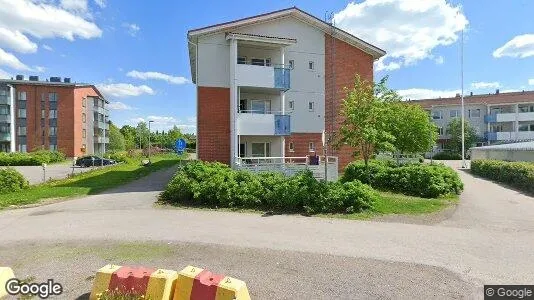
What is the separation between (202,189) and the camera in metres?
11.8

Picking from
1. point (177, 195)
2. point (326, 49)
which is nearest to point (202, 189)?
point (177, 195)

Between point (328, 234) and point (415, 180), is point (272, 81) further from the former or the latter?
point (328, 234)

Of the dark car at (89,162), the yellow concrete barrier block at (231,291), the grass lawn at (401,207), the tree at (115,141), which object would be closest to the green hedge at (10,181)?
the grass lawn at (401,207)

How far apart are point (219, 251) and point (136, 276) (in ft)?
8.19

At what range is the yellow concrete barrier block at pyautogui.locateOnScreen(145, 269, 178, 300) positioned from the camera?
14.1 ft

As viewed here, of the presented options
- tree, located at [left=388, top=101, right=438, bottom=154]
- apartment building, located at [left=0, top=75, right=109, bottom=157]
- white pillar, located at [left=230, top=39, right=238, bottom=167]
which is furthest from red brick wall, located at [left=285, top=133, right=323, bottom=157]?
apartment building, located at [left=0, top=75, right=109, bottom=157]

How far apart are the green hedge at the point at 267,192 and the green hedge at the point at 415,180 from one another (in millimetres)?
3656

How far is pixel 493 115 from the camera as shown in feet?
182

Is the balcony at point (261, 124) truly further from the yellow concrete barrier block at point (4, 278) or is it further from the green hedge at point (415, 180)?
the yellow concrete barrier block at point (4, 278)

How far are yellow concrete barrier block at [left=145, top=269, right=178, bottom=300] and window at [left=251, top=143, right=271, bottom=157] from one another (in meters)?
16.6

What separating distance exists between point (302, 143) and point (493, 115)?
49381mm

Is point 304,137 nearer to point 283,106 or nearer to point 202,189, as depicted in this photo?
point 283,106

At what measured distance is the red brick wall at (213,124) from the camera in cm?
1953

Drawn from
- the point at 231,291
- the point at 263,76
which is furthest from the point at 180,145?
the point at 231,291
